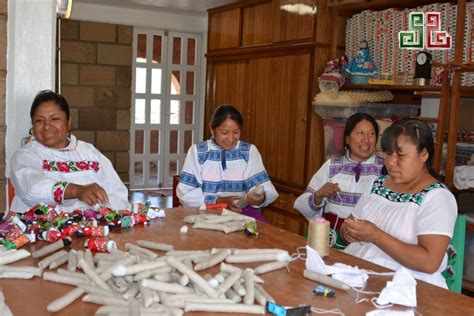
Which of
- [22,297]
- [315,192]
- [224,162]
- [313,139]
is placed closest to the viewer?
[22,297]

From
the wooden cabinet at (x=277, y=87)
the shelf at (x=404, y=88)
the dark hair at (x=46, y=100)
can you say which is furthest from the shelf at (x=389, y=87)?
the dark hair at (x=46, y=100)

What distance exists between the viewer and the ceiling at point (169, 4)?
6.39 meters

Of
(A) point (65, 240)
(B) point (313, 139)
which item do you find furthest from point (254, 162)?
(A) point (65, 240)

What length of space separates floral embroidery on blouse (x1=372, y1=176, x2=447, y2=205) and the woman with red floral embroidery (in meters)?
1.17

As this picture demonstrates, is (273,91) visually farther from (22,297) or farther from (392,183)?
(22,297)

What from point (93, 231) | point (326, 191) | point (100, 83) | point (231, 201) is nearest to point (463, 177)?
point (326, 191)

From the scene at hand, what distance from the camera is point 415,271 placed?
80.7 inches

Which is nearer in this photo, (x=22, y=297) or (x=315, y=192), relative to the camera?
(x=22, y=297)

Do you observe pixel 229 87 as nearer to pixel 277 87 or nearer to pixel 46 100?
pixel 277 87

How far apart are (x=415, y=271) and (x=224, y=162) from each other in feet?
5.20

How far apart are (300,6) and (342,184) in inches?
82.2

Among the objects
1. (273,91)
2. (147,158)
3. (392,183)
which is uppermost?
(273,91)

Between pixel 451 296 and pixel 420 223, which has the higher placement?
pixel 420 223

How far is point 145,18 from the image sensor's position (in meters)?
7.27
